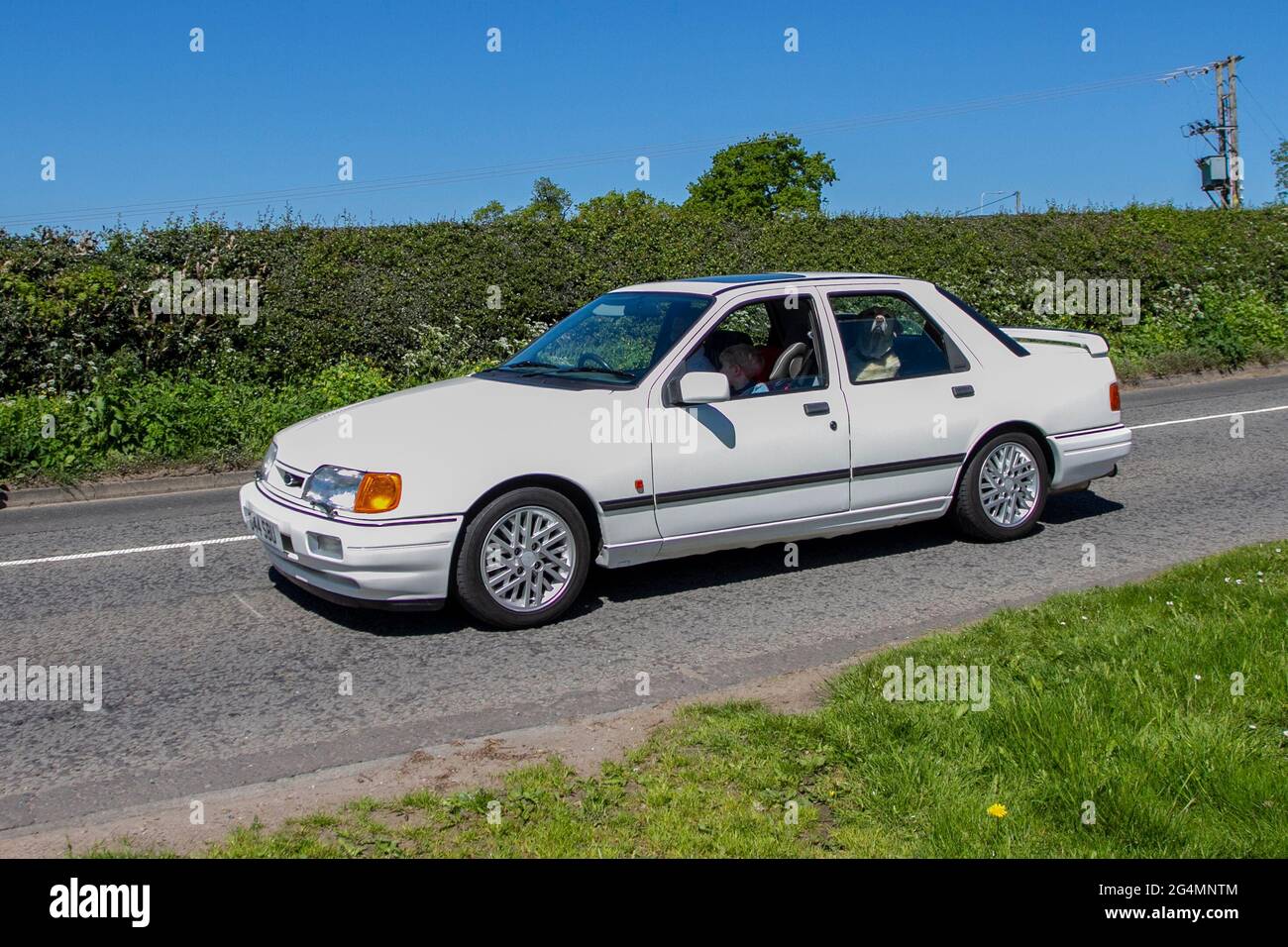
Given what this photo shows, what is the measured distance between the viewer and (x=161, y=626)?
688 centimetres

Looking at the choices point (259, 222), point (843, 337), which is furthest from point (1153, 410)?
point (259, 222)

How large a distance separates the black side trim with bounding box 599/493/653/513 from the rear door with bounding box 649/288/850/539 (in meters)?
0.07

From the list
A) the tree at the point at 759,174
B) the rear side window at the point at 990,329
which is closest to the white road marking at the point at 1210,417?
the rear side window at the point at 990,329

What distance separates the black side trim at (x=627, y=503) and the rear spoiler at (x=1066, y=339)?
11.2 feet

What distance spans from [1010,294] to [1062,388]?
471 inches

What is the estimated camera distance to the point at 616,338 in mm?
7445

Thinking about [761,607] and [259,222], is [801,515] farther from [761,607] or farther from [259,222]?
[259,222]

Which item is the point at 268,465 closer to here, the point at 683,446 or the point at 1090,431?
the point at 683,446

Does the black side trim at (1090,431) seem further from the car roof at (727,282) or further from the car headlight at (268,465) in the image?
the car headlight at (268,465)

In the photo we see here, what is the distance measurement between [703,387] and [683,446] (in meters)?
0.35

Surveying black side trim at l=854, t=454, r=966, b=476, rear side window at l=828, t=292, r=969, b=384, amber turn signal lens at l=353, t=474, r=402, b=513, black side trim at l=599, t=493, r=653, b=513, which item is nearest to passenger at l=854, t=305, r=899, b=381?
rear side window at l=828, t=292, r=969, b=384

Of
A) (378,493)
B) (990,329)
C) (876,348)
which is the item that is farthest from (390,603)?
(990,329)

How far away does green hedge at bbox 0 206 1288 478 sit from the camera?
13125 millimetres

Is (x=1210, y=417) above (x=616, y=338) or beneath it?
beneath
